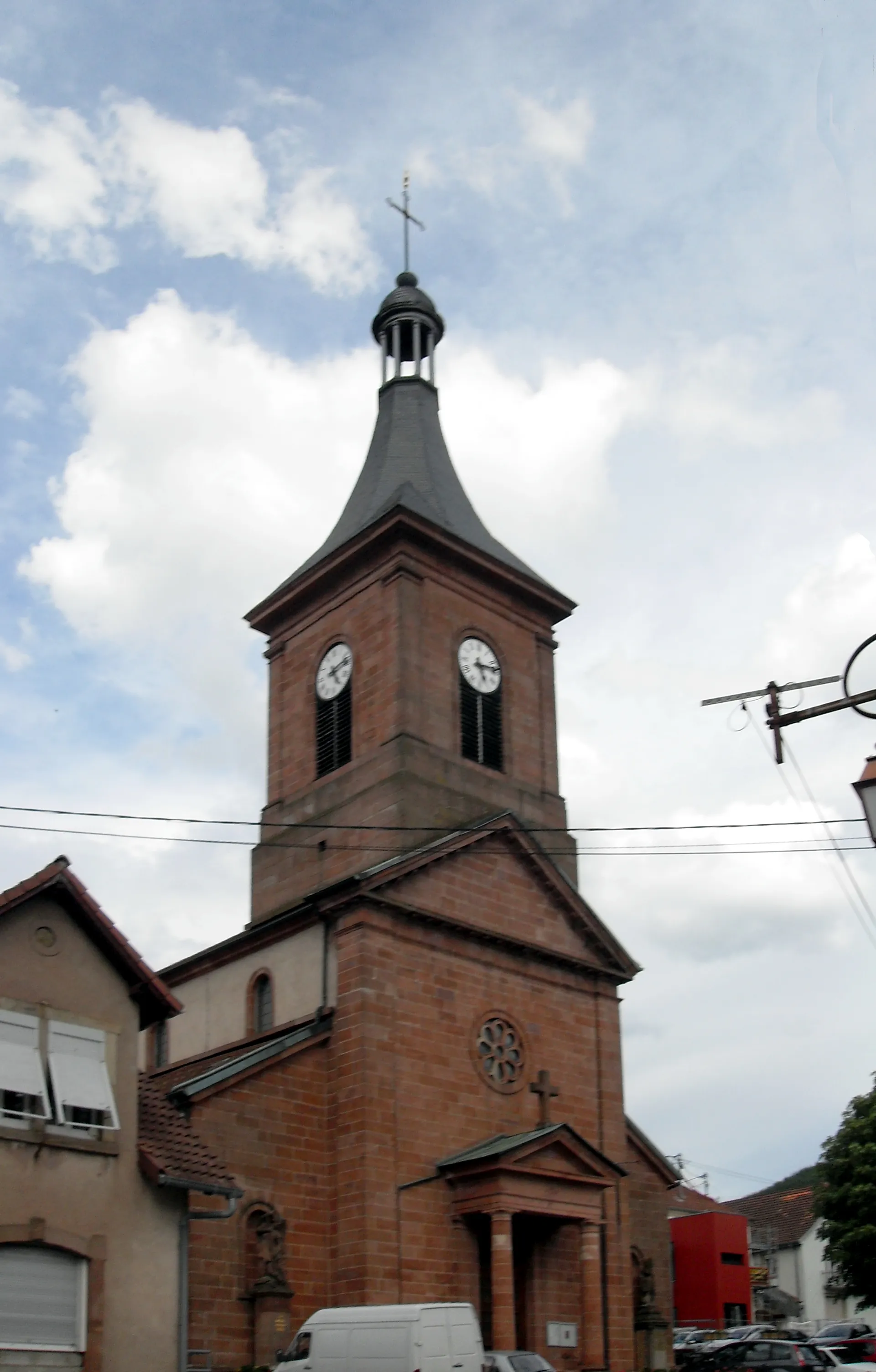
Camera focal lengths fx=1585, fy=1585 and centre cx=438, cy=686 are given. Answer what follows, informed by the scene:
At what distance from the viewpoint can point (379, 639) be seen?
36906 millimetres

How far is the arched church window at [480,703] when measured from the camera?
122ft

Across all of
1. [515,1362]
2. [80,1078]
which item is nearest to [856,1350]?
[515,1362]

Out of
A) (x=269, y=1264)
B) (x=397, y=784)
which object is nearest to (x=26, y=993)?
(x=269, y=1264)

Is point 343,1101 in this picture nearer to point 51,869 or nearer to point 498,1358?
point 498,1358

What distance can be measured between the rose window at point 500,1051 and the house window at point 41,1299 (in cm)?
1266

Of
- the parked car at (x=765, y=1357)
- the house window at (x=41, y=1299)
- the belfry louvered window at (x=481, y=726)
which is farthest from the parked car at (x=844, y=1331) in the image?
the house window at (x=41, y=1299)

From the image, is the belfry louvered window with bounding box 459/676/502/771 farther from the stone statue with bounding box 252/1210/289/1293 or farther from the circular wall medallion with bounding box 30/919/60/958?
the circular wall medallion with bounding box 30/919/60/958

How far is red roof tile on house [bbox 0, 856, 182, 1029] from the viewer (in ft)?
70.9

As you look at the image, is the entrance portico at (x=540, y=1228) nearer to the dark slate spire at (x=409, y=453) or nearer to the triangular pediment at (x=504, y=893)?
the triangular pediment at (x=504, y=893)

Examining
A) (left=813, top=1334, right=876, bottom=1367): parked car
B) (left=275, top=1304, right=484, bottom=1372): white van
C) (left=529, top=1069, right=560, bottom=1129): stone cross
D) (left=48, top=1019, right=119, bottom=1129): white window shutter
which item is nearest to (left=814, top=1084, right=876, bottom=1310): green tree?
(left=813, top=1334, right=876, bottom=1367): parked car

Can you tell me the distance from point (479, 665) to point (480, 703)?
97cm

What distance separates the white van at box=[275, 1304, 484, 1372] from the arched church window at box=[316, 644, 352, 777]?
51.7 feet

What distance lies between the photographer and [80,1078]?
21.6 m

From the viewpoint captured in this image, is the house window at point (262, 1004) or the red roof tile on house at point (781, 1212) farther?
the red roof tile on house at point (781, 1212)
